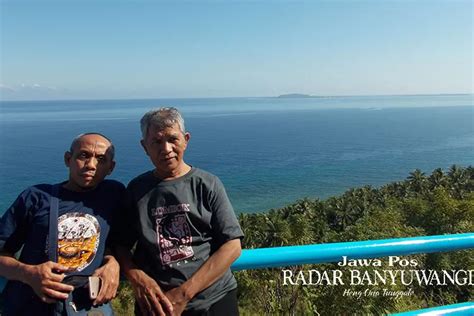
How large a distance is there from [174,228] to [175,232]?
0.02 m

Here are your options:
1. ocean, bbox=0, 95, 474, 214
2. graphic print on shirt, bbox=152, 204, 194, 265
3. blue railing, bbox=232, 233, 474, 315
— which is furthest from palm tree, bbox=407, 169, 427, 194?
graphic print on shirt, bbox=152, 204, 194, 265

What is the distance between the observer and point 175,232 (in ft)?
6.57

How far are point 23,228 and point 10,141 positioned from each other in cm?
17670

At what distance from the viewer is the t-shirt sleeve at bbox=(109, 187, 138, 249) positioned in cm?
208

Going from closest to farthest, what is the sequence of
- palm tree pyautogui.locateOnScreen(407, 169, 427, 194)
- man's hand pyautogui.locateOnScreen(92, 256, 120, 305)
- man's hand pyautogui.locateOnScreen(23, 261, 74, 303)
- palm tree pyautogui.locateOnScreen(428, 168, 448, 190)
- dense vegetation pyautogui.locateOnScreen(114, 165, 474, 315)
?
man's hand pyautogui.locateOnScreen(23, 261, 74, 303), man's hand pyautogui.locateOnScreen(92, 256, 120, 305), dense vegetation pyautogui.locateOnScreen(114, 165, 474, 315), palm tree pyautogui.locateOnScreen(428, 168, 448, 190), palm tree pyautogui.locateOnScreen(407, 169, 427, 194)

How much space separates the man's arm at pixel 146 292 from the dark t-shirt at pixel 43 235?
142 mm

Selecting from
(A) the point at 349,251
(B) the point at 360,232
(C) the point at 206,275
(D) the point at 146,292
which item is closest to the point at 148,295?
(D) the point at 146,292

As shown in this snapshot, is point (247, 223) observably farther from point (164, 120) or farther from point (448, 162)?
point (448, 162)

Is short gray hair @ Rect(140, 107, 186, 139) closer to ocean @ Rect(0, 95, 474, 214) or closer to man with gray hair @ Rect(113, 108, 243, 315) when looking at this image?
man with gray hair @ Rect(113, 108, 243, 315)

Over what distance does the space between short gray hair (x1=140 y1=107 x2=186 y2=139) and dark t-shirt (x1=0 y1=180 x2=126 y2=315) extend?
0.48 meters

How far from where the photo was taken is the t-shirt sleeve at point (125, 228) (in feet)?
6.81

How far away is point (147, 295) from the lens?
6.39ft

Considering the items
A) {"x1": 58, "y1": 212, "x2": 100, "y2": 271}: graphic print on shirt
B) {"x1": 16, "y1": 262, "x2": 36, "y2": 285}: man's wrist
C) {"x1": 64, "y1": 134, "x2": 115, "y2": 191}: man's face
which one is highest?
{"x1": 64, "y1": 134, "x2": 115, "y2": 191}: man's face

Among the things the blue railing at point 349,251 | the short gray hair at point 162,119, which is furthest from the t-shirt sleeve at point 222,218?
the short gray hair at point 162,119
